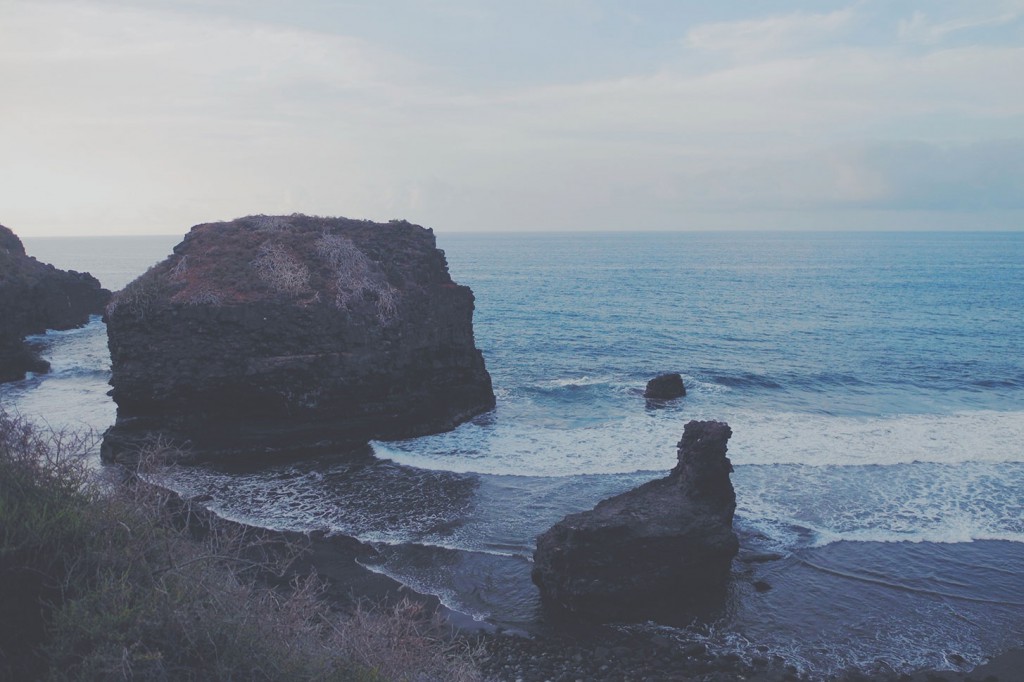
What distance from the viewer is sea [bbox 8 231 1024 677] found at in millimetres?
16125

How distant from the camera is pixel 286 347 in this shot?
2678cm

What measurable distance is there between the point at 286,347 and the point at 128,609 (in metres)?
19.5

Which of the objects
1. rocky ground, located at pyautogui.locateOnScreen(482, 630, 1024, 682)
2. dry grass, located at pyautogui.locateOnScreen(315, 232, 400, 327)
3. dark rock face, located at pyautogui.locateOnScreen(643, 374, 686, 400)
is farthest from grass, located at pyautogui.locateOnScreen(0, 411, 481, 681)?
dark rock face, located at pyautogui.locateOnScreen(643, 374, 686, 400)

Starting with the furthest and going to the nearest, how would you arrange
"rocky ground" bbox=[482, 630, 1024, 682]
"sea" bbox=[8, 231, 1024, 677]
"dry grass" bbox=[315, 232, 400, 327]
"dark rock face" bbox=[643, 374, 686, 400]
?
"dark rock face" bbox=[643, 374, 686, 400], "dry grass" bbox=[315, 232, 400, 327], "sea" bbox=[8, 231, 1024, 677], "rocky ground" bbox=[482, 630, 1024, 682]

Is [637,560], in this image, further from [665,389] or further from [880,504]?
[665,389]

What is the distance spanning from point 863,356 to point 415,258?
28.8 m

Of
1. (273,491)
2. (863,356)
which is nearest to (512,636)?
(273,491)

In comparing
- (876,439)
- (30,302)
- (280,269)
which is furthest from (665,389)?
(30,302)

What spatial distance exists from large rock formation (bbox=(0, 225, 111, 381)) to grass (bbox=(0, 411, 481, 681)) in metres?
33.6

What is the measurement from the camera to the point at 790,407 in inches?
1299

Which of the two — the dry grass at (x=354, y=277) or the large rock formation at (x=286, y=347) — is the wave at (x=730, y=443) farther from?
the dry grass at (x=354, y=277)

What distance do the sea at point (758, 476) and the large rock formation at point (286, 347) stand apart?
5.31 feet

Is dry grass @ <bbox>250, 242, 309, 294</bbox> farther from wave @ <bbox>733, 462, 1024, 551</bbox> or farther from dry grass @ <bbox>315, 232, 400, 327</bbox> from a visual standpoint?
wave @ <bbox>733, 462, 1024, 551</bbox>

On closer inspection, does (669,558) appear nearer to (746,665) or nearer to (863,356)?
(746,665)
